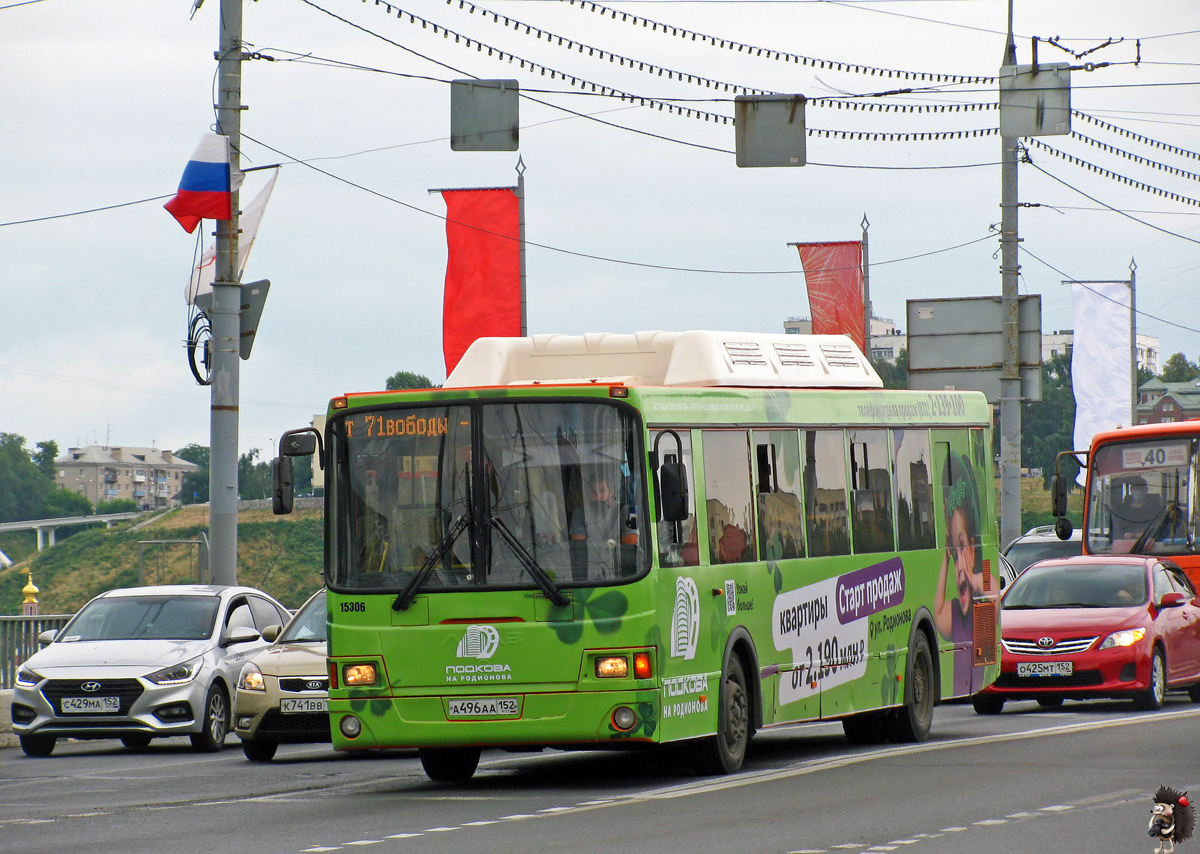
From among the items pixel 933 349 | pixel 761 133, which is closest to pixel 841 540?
pixel 761 133

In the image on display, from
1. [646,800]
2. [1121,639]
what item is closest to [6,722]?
[646,800]

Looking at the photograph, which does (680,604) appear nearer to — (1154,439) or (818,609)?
(818,609)

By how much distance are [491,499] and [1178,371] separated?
184 metres

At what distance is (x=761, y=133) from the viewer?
24.8 metres

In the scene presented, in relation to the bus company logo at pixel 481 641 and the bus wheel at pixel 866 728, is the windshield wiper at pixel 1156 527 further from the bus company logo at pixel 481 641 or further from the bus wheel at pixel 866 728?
the bus company logo at pixel 481 641

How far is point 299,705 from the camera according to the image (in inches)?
683

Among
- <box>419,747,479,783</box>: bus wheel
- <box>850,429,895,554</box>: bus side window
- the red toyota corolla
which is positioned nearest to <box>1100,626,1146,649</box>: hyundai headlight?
the red toyota corolla

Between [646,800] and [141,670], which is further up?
[141,670]

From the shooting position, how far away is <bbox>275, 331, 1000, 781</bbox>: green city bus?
42.4ft

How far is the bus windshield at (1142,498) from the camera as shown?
84.8 feet

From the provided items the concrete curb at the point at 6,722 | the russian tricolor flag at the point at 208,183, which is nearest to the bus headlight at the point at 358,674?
the concrete curb at the point at 6,722

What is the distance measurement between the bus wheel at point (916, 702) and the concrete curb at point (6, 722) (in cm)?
940

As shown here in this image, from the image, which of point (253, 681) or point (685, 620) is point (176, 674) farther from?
point (685, 620)

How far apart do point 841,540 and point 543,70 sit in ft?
34.5
